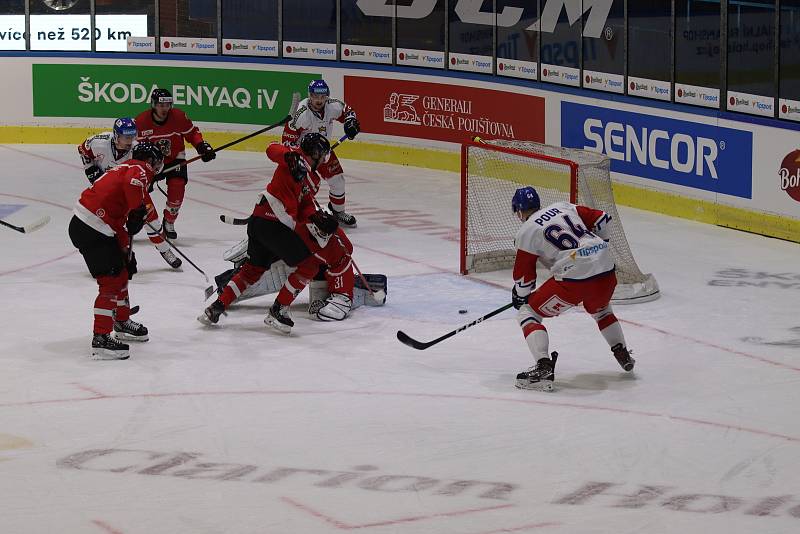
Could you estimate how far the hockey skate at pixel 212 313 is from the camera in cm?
869

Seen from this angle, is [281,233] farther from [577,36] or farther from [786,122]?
[577,36]

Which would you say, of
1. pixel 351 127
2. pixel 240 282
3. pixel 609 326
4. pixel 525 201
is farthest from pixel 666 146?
pixel 525 201

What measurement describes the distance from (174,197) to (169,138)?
1.55 ft

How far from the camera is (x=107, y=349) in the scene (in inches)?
312

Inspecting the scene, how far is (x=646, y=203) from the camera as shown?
504 inches

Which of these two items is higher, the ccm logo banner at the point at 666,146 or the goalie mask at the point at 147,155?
the goalie mask at the point at 147,155

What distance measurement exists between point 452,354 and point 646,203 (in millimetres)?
5146

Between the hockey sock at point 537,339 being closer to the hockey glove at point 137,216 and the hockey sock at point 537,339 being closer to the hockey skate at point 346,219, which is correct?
the hockey glove at point 137,216

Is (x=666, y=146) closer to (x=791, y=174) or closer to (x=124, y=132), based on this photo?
(x=791, y=174)

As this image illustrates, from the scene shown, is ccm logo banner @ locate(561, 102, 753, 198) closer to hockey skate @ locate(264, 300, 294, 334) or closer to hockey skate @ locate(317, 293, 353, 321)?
hockey skate @ locate(317, 293, 353, 321)

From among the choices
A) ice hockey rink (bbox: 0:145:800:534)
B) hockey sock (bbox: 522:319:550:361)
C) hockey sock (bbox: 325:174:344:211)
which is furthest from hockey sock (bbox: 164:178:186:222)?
hockey sock (bbox: 522:319:550:361)

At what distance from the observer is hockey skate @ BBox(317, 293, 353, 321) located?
29.2ft

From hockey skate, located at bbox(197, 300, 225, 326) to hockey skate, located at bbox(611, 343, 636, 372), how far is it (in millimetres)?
2501

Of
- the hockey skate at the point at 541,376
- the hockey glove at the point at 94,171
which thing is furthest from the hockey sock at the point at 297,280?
the hockey glove at the point at 94,171
